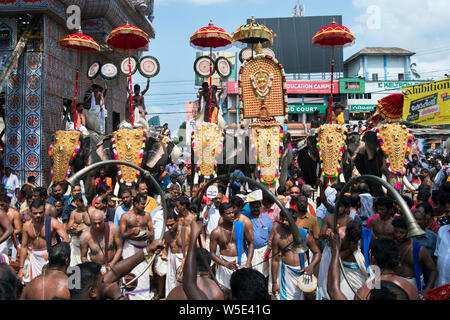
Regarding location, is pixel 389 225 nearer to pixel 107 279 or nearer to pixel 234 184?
pixel 107 279

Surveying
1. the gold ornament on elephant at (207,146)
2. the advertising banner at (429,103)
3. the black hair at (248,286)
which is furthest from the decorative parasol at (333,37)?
the advertising banner at (429,103)

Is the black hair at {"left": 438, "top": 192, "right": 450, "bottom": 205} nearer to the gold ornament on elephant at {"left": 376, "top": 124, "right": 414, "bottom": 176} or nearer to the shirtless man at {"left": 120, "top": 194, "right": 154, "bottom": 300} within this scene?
the shirtless man at {"left": 120, "top": 194, "right": 154, "bottom": 300}

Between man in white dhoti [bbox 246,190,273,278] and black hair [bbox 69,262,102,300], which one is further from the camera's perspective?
man in white dhoti [bbox 246,190,273,278]

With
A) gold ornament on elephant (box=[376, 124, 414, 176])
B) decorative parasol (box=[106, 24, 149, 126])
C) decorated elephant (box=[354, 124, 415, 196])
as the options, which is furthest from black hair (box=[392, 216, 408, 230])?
decorative parasol (box=[106, 24, 149, 126])

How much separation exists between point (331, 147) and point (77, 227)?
5840 millimetres

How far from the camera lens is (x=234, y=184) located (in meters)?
8.14

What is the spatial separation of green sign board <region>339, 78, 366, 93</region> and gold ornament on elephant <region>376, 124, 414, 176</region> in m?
32.3

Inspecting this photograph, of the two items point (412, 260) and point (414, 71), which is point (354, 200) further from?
point (414, 71)

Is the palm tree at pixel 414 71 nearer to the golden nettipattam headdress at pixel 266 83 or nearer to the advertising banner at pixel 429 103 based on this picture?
the advertising banner at pixel 429 103

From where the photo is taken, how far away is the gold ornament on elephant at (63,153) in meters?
9.52

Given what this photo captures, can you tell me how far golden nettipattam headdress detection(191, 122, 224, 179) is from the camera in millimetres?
9703

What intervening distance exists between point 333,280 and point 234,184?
5.05m

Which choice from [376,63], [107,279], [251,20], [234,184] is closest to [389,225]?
[107,279]

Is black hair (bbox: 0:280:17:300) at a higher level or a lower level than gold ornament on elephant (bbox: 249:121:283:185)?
lower
